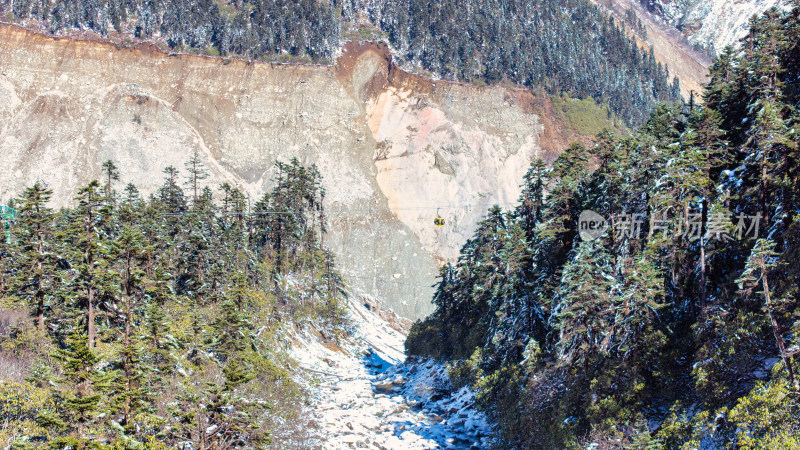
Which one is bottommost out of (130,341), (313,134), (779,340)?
(130,341)

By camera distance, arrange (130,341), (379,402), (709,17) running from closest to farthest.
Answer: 1. (130,341)
2. (379,402)
3. (709,17)

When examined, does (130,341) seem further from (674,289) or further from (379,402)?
(674,289)

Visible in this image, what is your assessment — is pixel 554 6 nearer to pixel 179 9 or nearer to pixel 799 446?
pixel 179 9

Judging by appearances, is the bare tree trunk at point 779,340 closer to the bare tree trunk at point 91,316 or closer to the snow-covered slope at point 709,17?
the bare tree trunk at point 91,316

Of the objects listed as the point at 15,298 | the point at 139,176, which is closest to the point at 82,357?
the point at 15,298

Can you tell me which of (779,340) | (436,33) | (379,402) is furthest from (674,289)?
(436,33)

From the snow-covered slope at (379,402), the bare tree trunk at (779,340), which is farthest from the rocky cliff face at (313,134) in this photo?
the bare tree trunk at (779,340)

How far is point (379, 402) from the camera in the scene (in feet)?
150

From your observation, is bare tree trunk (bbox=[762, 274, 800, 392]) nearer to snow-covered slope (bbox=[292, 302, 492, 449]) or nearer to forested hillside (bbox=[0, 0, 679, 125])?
snow-covered slope (bbox=[292, 302, 492, 449])

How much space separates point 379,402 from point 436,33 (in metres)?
80.1

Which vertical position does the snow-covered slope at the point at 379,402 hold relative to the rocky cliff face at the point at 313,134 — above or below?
below

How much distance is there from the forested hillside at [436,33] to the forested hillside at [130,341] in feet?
173

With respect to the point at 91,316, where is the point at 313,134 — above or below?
above

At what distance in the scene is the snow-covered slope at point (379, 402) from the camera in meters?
36.5
